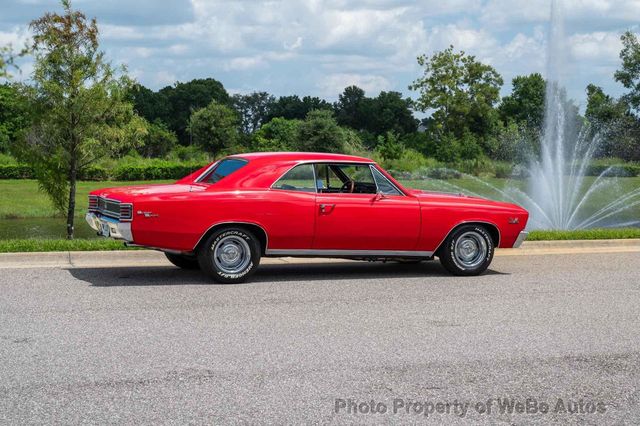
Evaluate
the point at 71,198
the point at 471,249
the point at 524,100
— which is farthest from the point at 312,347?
the point at 524,100

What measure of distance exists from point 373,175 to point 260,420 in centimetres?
629

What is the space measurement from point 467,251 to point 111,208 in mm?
4594

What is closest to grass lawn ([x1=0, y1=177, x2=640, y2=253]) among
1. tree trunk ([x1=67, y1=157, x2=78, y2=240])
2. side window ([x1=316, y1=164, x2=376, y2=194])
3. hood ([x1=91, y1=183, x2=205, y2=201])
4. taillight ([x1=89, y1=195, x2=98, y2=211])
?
tree trunk ([x1=67, y1=157, x2=78, y2=240])

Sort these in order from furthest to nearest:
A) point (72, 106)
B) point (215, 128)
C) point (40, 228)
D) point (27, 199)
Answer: point (215, 128)
point (27, 199)
point (40, 228)
point (72, 106)

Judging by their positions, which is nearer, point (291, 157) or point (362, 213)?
point (362, 213)

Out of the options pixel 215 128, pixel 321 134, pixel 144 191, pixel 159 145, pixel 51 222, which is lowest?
pixel 51 222

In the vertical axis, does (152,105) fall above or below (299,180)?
above

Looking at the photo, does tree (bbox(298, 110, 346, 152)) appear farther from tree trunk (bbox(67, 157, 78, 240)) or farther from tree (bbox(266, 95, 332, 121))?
tree (bbox(266, 95, 332, 121))

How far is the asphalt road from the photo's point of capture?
5.91 metres

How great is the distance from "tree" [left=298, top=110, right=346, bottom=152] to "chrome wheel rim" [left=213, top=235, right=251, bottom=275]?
42753mm

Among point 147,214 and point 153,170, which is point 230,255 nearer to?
point 147,214

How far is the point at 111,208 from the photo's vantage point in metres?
10.8

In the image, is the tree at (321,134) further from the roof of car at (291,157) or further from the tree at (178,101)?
the tree at (178,101)

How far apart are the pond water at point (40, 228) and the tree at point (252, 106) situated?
372 feet
